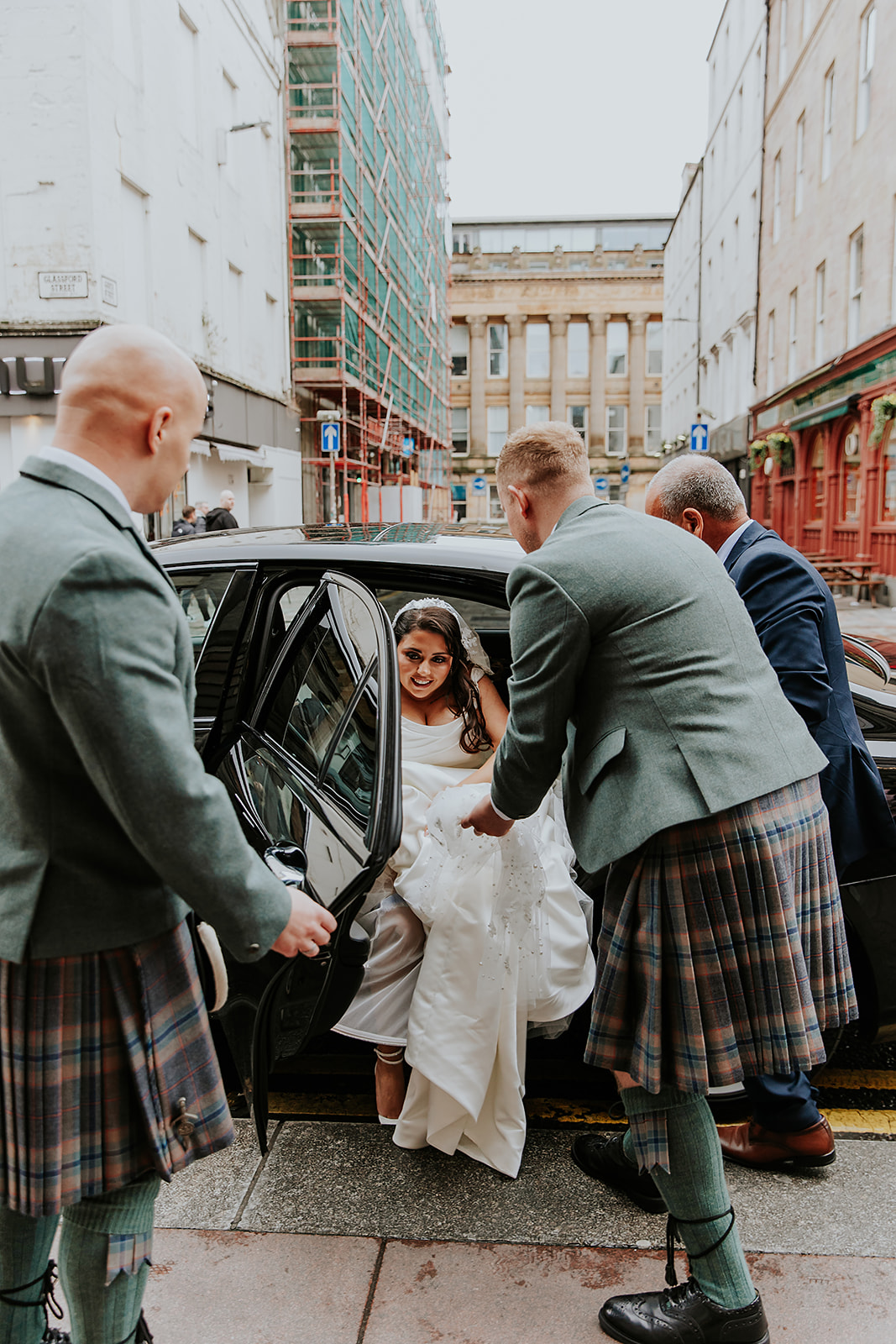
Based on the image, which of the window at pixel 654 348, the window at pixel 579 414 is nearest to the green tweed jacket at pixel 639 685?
the window at pixel 579 414

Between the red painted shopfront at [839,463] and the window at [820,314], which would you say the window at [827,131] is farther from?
the red painted shopfront at [839,463]

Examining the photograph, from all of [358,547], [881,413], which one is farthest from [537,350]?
[358,547]

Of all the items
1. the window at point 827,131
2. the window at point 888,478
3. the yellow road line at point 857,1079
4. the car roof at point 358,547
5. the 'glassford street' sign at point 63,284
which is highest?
the window at point 827,131

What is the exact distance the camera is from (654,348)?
6103cm

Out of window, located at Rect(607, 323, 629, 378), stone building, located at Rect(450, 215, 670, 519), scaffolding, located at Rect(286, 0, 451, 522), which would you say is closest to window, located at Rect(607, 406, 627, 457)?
stone building, located at Rect(450, 215, 670, 519)

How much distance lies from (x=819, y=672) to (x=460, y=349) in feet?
202

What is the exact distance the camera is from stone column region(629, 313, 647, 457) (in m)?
58.7

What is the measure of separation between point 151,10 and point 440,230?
33.0 m

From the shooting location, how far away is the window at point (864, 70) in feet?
58.4

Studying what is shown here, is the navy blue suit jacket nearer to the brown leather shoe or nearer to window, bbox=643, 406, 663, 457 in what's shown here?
the brown leather shoe

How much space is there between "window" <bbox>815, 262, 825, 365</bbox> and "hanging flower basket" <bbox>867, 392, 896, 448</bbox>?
197 inches

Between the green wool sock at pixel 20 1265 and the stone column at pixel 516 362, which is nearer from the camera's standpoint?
the green wool sock at pixel 20 1265

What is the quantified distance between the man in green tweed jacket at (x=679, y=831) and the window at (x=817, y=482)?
21.9m

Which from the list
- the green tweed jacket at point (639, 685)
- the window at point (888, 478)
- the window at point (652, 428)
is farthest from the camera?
the window at point (652, 428)
